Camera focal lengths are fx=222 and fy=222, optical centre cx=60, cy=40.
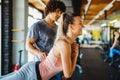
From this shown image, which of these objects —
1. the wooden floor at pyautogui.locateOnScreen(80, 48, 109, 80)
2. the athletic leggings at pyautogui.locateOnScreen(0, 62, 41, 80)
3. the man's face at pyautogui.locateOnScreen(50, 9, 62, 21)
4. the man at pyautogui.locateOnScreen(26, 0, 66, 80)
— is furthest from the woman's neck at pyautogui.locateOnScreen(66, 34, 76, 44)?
the wooden floor at pyautogui.locateOnScreen(80, 48, 109, 80)

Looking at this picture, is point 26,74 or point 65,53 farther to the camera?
point 26,74

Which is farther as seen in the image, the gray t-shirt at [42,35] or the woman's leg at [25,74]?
the gray t-shirt at [42,35]

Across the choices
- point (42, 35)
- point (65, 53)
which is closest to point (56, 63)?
point (65, 53)

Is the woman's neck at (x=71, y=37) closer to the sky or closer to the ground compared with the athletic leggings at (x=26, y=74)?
closer to the sky

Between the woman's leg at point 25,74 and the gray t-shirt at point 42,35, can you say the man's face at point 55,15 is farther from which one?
the woman's leg at point 25,74

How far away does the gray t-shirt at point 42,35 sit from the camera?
7.18ft

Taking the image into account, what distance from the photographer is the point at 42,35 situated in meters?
2.23

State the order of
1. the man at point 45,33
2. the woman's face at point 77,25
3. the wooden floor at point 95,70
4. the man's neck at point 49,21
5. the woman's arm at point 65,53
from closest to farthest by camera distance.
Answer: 1. the woman's arm at point 65,53
2. the woman's face at point 77,25
3. the man at point 45,33
4. the man's neck at point 49,21
5. the wooden floor at point 95,70

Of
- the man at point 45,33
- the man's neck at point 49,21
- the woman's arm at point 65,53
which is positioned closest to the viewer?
the woman's arm at point 65,53

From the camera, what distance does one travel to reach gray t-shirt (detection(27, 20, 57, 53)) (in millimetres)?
2188

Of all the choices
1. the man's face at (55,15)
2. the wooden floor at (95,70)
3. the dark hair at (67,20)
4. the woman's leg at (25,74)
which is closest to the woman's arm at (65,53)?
the dark hair at (67,20)

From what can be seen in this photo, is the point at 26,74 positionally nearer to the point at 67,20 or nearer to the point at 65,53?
the point at 65,53

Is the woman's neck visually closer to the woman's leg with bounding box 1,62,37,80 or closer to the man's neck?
the woman's leg with bounding box 1,62,37,80

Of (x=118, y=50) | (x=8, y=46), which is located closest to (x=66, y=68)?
(x=8, y=46)
